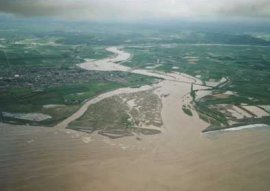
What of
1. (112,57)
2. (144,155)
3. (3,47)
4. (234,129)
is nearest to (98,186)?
(144,155)

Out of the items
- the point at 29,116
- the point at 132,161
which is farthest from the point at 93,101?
the point at 132,161

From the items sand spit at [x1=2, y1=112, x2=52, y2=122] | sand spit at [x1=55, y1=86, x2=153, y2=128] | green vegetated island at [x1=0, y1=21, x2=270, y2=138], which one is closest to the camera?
sand spit at [x1=55, y1=86, x2=153, y2=128]

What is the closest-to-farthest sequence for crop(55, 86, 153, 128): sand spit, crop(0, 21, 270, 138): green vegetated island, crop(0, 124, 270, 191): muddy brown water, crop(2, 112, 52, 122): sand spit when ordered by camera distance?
crop(0, 124, 270, 191): muddy brown water
crop(55, 86, 153, 128): sand spit
crop(2, 112, 52, 122): sand spit
crop(0, 21, 270, 138): green vegetated island

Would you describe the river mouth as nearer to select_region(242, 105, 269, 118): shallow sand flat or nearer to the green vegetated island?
the green vegetated island

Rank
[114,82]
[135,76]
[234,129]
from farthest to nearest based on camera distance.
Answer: [135,76] → [114,82] → [234,129]

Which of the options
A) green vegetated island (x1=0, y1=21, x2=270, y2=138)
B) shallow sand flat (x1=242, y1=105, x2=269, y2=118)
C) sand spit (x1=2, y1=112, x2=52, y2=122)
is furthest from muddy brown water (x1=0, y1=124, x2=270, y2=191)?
shallow sand flat (x1=242, y1=105, x2=269, y2=118)

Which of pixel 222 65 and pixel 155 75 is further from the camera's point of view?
pixel 222 65

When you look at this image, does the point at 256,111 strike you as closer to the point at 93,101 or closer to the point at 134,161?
the point at 93,101

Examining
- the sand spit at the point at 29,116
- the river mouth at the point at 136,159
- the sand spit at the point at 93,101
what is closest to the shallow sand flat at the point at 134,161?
the river mouth at the point at 136,159

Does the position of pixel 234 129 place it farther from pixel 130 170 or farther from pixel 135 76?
pixel 135 76
